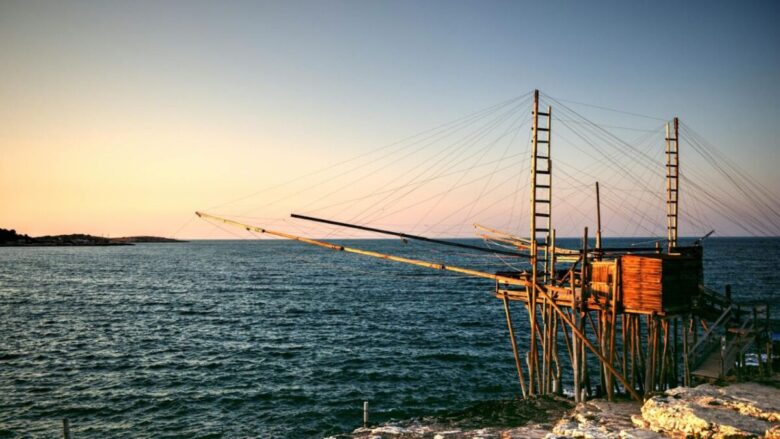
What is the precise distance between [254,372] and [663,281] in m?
25.5

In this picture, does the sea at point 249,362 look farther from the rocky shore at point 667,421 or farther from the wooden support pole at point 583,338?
the wooden support pole at point 583,338

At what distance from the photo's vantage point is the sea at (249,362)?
24859 mm

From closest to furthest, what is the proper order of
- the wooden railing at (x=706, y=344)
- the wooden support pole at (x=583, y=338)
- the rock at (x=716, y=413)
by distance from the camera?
the rock at (x=716, y=413), the wooden support pole at (x=583, y=338), the wooden railing at (x=706, y=344)

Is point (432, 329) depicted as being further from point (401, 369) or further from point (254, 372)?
point (254, 372)

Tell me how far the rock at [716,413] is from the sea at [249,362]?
20.7 ft

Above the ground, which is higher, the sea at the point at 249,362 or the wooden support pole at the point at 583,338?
the wooden support pole at the point at 583,338

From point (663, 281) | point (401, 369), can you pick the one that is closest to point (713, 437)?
point (663, 281)

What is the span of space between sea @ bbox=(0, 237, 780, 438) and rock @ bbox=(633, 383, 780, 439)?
6.30 m

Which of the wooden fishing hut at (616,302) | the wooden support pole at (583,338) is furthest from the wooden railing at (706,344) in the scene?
the wooden support pole at (583,338)

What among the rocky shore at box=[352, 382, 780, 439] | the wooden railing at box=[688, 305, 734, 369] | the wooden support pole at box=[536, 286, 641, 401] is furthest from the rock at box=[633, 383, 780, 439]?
the wooden railing at box=[688, 305, 734, 369]

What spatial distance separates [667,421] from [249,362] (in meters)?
27.7

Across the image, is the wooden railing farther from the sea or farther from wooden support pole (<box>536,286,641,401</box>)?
the sea

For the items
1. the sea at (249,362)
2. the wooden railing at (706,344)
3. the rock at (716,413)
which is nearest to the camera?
the rock at (716,413)

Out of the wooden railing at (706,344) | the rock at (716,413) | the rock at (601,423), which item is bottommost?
the rock at (601,423)
